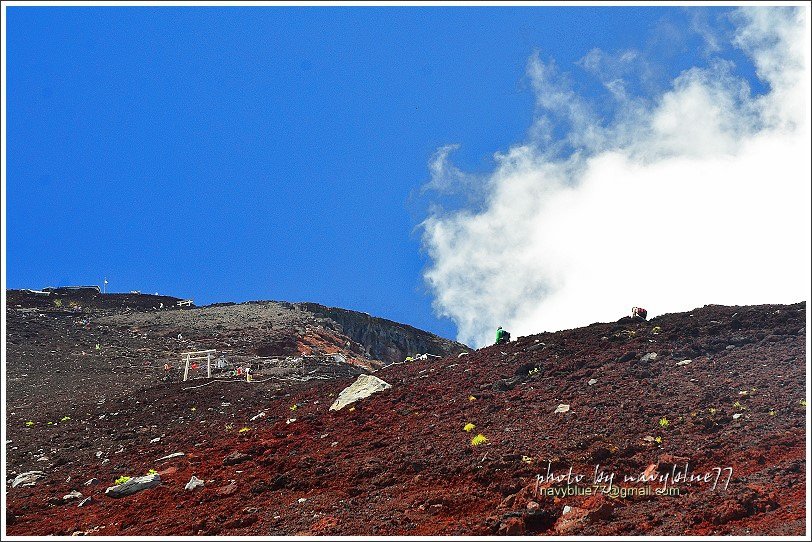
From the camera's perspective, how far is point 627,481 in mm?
9273

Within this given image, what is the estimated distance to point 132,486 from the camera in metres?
12.2

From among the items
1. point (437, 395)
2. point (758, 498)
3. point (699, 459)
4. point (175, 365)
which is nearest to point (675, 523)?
point (758, 498)

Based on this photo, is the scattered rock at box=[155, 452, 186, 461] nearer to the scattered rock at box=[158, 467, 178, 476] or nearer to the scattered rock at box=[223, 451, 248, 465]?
the scattered rock at box=[158, 467, 178, 476]

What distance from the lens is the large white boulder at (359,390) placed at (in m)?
16.9

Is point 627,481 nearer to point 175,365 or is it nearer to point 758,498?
point 758,498

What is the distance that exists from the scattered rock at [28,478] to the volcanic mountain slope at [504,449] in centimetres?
24

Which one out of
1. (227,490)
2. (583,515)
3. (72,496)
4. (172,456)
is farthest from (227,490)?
(583,515)

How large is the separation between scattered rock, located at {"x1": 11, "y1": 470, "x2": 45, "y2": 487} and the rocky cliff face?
1268 inches

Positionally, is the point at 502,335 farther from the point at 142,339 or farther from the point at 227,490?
the point at 142,339

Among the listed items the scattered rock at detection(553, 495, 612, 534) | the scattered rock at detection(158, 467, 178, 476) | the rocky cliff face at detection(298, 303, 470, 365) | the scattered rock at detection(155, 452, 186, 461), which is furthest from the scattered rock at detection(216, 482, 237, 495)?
the rocky cliff face at detection(298, 303, 470, 365)

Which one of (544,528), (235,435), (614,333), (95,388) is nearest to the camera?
(544,528)

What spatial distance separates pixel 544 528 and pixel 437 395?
306 inches

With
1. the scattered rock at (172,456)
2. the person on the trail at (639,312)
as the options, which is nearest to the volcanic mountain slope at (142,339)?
the scattered rock at (172,456)

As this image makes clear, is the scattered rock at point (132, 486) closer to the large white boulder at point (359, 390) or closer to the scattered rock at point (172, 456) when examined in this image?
the scattered rock at point (172, 456)
